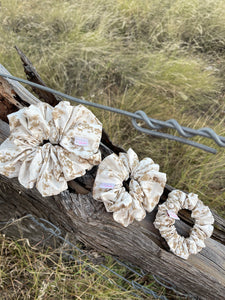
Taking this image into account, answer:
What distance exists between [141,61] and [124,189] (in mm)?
1682

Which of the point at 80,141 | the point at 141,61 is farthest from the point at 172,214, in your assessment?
the point at 141,61

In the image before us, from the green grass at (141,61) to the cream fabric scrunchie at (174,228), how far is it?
0.66 m

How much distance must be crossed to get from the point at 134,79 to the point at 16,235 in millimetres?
1503

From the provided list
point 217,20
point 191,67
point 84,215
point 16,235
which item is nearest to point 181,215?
point 84,215

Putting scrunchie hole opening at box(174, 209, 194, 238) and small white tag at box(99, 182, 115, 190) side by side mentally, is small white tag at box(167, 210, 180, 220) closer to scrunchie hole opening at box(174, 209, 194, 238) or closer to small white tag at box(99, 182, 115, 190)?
scrunchie hole opening at box(174, 209, 194, 238)

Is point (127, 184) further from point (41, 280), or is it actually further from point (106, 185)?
point (41, 280)

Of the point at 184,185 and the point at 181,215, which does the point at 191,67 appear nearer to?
the point at 184,185

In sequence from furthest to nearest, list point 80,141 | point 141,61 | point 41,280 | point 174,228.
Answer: point 141,61 < point 41,280 < point 174,228 < point 80,141

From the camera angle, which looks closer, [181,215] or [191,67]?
[181,215]

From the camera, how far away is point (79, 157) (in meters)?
0.84

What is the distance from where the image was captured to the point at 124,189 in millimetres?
922

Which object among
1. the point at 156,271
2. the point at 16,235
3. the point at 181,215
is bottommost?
the point at 16,235

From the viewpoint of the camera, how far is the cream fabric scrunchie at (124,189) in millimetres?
882

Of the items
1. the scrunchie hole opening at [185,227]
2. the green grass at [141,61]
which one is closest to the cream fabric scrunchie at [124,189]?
the scrunchie hole opening at [185,227]
